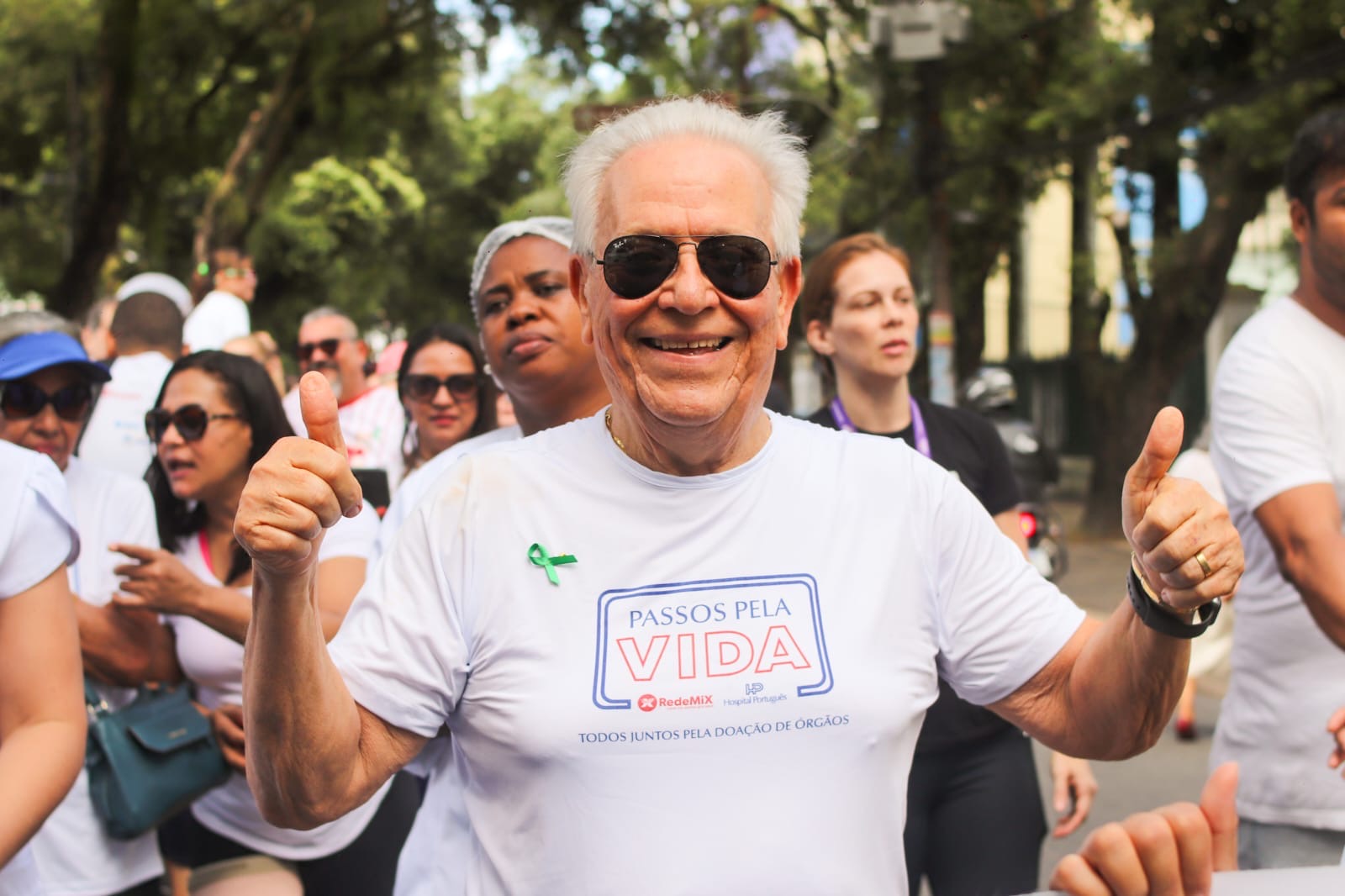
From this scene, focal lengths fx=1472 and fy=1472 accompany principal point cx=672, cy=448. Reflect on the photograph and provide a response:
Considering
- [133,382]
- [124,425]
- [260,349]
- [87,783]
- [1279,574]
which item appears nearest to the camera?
[1279,574]

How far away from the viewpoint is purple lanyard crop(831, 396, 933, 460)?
3.84m

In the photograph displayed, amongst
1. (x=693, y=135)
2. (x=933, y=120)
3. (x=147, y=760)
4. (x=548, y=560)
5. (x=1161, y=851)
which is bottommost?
(x=147, y=760)

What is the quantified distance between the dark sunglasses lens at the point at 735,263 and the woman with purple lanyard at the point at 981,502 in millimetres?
1415

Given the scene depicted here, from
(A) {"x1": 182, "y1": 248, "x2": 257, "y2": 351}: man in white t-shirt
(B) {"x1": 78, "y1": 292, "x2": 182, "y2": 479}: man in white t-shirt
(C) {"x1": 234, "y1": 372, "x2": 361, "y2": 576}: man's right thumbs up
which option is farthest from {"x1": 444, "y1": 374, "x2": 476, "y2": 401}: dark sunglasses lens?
(A) {"x1": 182, "y1": 248, "x2": 257, "y2": 351}: man in white t-shirt

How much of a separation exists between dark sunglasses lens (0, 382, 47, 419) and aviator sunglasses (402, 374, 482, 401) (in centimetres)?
168

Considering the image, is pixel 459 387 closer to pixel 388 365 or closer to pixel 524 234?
pixel 524 234

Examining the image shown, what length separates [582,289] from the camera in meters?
2.30

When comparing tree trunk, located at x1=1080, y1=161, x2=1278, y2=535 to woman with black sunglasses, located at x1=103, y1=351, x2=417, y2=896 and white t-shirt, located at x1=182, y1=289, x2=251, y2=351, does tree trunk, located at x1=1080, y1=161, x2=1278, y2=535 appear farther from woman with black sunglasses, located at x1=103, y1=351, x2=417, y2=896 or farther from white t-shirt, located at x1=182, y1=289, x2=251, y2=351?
woman with black sunglasses, located at x1=103, y1=351, x2=417, y2=896

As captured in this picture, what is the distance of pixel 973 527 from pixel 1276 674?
1.19 m

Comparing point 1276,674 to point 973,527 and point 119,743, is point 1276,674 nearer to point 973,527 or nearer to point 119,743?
point 973,527

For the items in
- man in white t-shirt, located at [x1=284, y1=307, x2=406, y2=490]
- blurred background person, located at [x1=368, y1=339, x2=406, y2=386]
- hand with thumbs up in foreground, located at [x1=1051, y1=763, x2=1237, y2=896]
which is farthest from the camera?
blurred background person, located at [x1=368, y1=339, x2=406, y2=386]

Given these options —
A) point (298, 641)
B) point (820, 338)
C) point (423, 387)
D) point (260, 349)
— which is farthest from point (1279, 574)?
point (260, 349)

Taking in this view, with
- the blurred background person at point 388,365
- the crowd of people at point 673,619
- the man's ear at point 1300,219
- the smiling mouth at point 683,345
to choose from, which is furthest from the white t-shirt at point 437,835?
the blurred background person at point 388,365

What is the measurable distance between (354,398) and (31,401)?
3880 millimetres
